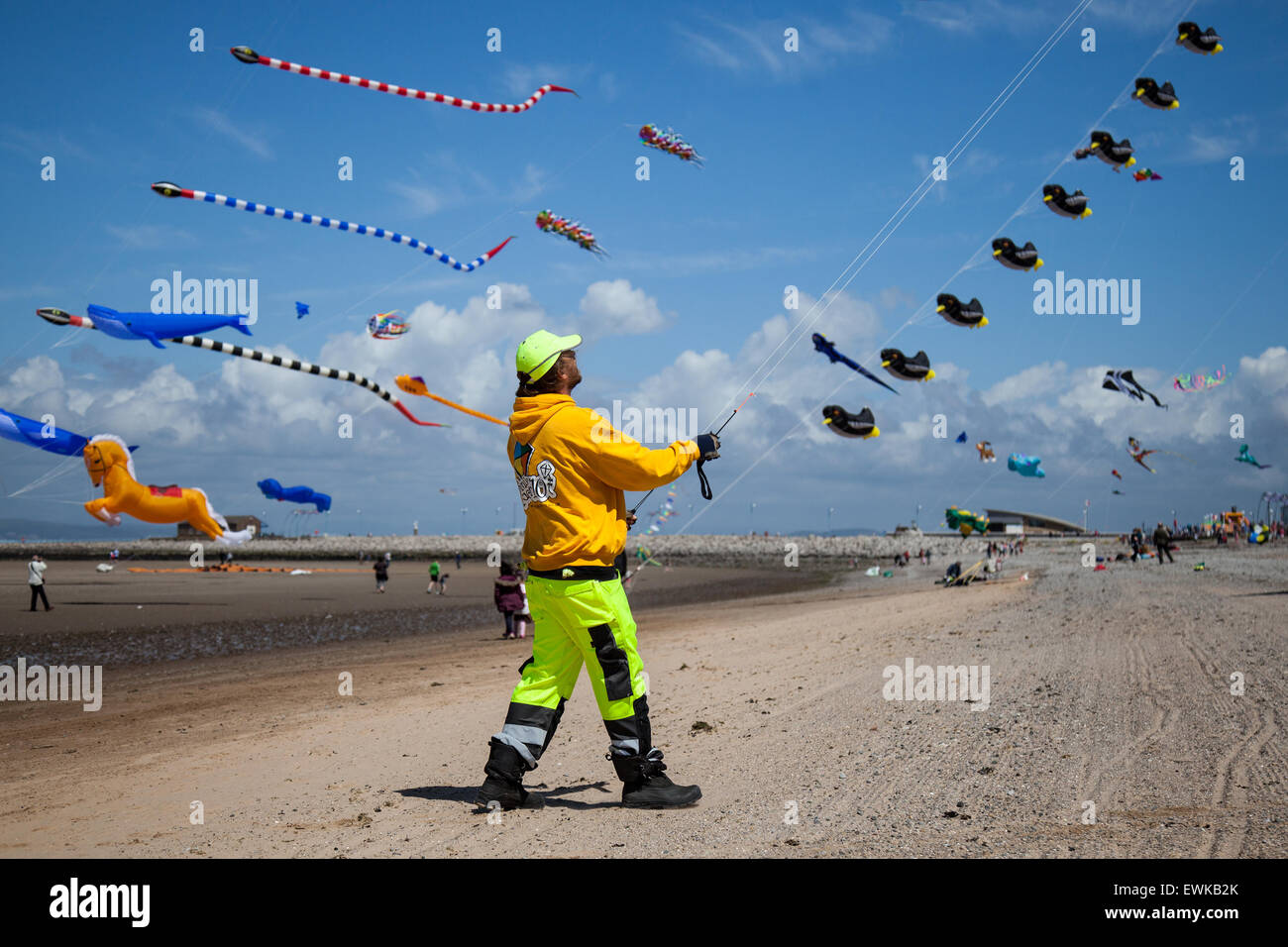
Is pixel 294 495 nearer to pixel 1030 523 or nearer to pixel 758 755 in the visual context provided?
pixel 758 755

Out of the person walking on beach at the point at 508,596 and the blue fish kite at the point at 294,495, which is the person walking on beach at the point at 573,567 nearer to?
the person walking on beach at the point at 508,596

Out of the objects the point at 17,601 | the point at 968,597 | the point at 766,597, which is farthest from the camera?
the point at 766,597

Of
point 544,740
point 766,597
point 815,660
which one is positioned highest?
point 544,740

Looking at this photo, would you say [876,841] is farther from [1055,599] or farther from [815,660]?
[1055,599]

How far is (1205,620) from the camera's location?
1340 cm

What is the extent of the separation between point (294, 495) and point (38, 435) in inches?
897

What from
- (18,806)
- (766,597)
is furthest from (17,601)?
(18,806)

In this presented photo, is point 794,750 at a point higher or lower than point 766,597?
higher

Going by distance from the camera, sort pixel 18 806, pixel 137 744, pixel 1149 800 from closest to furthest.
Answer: pixel 1149 800
pixel 18 806
pixel 137 744

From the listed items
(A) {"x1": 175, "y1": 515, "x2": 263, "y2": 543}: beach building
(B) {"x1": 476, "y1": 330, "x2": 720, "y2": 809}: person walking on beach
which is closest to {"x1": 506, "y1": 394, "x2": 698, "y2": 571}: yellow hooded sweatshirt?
(B) {"x1": 476, "y1": 330, "x2": 720, "y2": 809}: person walking on beach

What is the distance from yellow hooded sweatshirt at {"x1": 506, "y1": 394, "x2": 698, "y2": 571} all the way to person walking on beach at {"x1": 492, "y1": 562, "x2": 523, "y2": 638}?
1558 cm

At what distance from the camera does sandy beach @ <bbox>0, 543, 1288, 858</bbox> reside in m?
4.63

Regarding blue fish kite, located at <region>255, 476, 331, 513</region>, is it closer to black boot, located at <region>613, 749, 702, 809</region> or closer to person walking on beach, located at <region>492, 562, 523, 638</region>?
person walking on beach, located at <region>492, 562, 523, 638</region>
